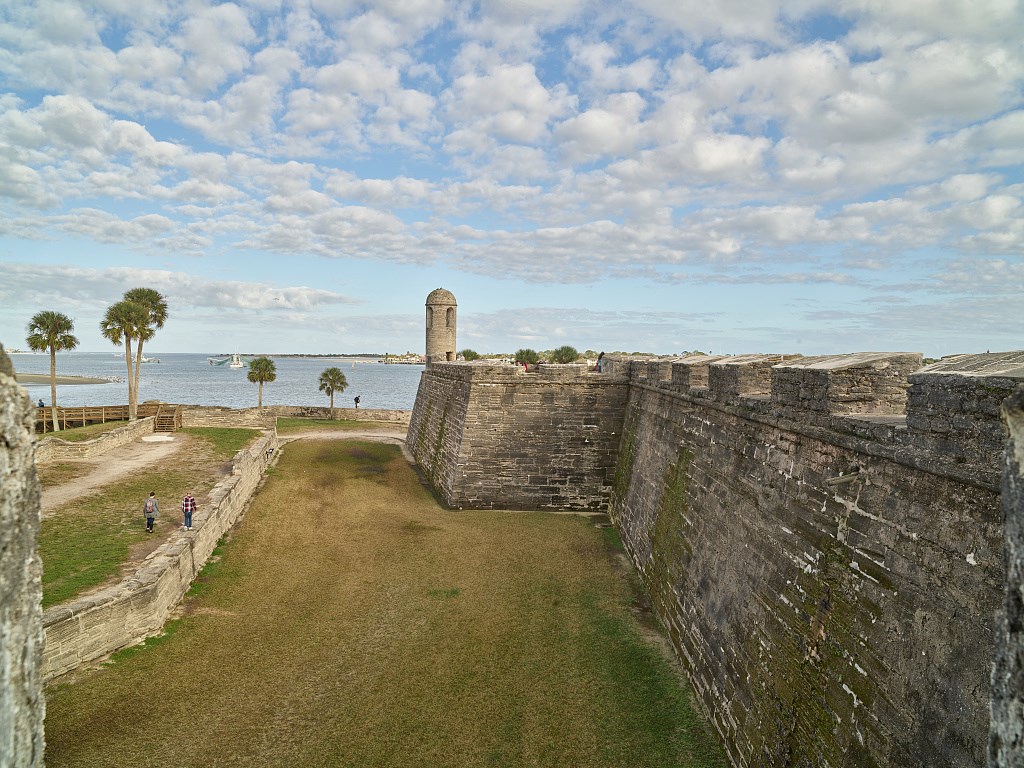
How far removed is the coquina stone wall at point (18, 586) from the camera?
2195 mm

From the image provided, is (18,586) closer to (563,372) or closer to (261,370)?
(563,372)

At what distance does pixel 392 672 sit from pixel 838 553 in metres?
6.81

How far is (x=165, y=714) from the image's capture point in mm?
7766

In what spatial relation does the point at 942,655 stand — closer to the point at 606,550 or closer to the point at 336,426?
the point at 606,550

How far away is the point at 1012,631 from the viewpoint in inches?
82.8

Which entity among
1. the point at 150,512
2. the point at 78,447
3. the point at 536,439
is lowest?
the point at 150,512

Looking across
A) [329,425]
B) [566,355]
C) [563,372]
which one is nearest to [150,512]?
[563,372]

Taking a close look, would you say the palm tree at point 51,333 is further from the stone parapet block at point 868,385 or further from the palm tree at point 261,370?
the stone parapet block at point 868,385

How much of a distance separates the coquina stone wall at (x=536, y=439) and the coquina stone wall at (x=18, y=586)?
15803mm

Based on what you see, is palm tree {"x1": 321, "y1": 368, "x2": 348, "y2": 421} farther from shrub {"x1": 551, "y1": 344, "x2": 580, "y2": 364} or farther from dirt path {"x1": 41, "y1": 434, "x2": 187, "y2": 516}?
shrub {"x1": 551, "y1": 344, "x2": 580, "y2": 364}

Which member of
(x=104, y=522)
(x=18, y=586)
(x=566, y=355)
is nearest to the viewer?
(x=18, y=586)

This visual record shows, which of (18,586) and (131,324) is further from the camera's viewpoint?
(131,324)

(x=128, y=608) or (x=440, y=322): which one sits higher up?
(x=440, y=322)

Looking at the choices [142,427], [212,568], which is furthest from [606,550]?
[142,427]
